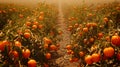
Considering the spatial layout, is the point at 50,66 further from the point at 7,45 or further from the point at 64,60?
the point at 7,45

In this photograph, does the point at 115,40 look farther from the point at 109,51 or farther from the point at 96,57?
the point at 96,57

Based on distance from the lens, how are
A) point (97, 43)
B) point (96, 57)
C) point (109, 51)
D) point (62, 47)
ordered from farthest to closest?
point (62, 47), point (97, 43), point (96, 57), point (109, 51)

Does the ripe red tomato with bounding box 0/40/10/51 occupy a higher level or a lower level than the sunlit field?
higher

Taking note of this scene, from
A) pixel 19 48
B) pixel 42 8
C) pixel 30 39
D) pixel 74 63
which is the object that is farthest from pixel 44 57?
pixel 42 8

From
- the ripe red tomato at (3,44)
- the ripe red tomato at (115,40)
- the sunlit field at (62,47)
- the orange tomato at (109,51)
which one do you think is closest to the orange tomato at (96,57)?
the sunlit field at (62,47)

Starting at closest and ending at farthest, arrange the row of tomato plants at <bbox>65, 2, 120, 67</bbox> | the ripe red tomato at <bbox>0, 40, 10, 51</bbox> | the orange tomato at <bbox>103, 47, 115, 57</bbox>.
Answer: the orange tomato at <bbox>103, 47, 115, 57</bbox>
the row of tomato plants at <bbox>65, 2, 120, 67</bbox>
the ripe red tomato at <bbox>0, 40, 10, 51</bbox>

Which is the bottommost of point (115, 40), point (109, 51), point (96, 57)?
point (96, 57)

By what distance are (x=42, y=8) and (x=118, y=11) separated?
439 cm

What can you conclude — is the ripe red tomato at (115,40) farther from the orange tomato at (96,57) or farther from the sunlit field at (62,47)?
the orange tomato at (96,57)

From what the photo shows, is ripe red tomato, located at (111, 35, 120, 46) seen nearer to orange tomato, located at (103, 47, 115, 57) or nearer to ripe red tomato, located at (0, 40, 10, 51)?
orange tomato, located at (103, 47, 115, 57)

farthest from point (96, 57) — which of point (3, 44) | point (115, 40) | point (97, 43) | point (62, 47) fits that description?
point (62, 47)

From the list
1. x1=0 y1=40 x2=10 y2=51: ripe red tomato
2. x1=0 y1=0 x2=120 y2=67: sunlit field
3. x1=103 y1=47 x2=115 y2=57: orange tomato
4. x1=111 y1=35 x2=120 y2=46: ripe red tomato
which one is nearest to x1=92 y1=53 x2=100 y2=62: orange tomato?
x1=0 y1=0 x2=120 y2=67: sunlit field

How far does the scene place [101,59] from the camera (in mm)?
4105

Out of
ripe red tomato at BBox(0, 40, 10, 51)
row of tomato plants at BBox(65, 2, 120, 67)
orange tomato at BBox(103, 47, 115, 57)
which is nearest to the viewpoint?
orange tomato at BBox(103, 47, 115, 57)
